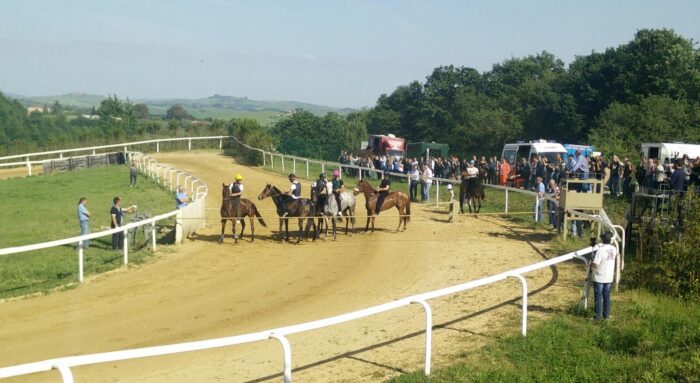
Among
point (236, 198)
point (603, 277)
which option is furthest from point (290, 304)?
point (236, 198)

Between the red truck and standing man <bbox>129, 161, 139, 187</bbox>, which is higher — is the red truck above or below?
above

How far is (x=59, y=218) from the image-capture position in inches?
908

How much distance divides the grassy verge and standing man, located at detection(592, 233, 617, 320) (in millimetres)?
221

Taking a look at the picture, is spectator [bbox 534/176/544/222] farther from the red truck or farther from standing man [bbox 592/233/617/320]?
the red truck

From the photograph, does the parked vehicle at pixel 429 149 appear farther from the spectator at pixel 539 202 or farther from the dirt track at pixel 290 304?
the dirt track at pixel 290 304

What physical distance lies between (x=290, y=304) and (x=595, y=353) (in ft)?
17.9

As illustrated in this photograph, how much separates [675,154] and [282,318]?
2121 cm

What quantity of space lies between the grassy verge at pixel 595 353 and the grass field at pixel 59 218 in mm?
8914

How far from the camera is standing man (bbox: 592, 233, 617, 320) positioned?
10336mm

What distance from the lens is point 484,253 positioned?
1691 centimetres

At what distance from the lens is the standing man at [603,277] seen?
10.3 meters

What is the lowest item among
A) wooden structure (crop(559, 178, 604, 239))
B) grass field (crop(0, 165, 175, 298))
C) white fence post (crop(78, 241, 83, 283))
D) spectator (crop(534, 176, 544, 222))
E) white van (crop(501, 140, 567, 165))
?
grass field (crop(0, 165, 175, 298))

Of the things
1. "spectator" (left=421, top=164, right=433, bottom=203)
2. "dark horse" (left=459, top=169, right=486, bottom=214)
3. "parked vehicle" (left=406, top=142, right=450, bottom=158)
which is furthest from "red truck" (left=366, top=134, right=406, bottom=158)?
"dark horse" (left=459, top=169, right=486, bottom=214)

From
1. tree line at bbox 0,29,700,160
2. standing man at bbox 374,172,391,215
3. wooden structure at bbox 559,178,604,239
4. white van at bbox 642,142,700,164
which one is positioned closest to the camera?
wooden structure at bbox 559,178,604,239
